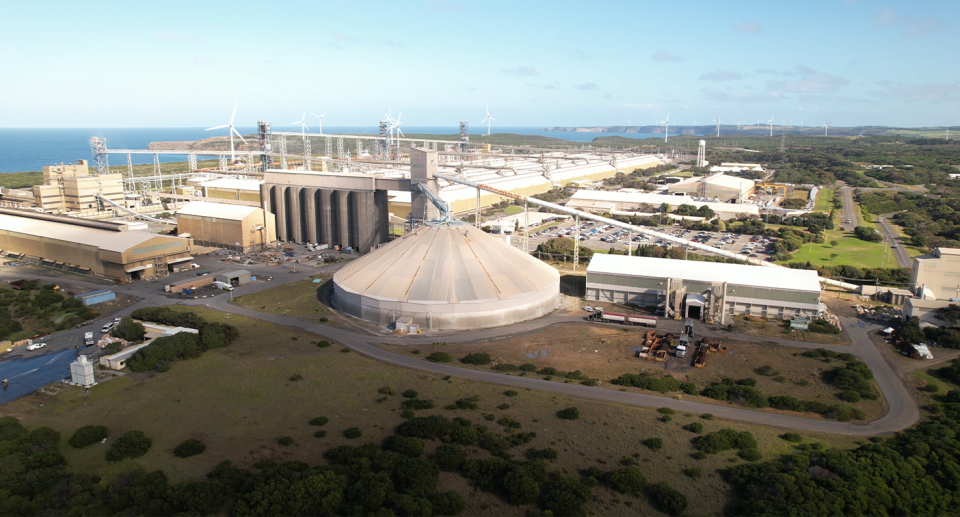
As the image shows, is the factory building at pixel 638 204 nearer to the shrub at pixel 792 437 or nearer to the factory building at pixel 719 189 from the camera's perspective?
the factory building at pixel 719 189

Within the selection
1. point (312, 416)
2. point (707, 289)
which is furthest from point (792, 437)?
point (312, 416)

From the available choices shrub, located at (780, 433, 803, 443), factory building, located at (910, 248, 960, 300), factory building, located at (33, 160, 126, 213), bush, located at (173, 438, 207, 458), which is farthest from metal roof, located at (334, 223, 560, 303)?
factory building, located at (33, 160, 126, 213)

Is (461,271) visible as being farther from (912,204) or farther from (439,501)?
(912,204)

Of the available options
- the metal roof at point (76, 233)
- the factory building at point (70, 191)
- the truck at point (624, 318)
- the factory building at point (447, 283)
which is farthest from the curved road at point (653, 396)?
the factory building at point (70, 191)

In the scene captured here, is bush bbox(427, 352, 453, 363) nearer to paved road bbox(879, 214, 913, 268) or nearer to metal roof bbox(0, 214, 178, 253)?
metal roof bbox(0, 214, 178, 253)

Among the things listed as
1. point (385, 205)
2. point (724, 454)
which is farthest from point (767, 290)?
point (385, 205)

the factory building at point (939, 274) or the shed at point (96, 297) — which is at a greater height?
the factory building at point (939, 274)
